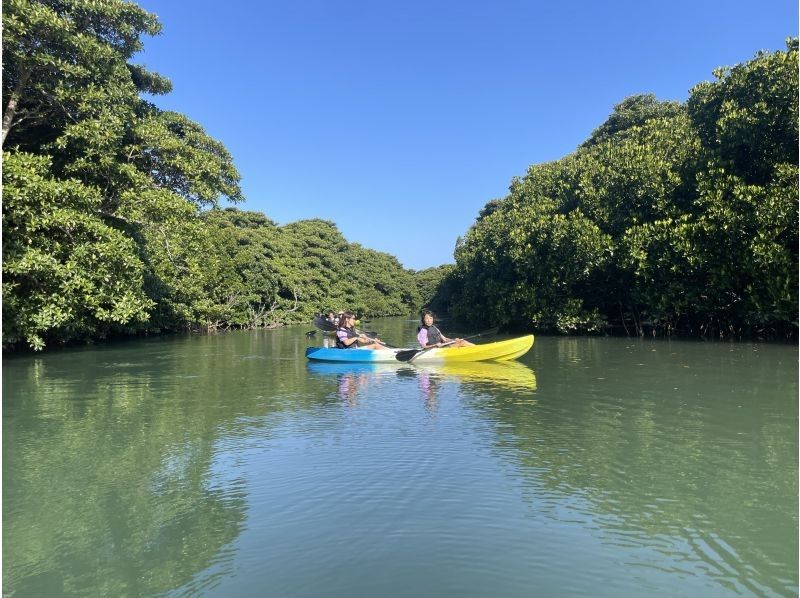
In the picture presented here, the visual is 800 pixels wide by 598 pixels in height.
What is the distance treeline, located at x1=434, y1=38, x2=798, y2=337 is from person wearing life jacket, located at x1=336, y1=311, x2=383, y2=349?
30.9 feet

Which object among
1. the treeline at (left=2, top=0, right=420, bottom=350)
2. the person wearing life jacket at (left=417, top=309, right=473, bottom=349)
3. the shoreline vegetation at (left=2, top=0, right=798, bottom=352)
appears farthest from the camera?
the person wearing life jacket at (left=417, top=309, right=473, bottom=349)

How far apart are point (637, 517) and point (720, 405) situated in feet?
15.4

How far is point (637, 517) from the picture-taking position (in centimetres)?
425

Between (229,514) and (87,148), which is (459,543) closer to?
(229,514)

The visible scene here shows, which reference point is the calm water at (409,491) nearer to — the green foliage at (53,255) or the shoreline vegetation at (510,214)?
the green foliage at (53,255)

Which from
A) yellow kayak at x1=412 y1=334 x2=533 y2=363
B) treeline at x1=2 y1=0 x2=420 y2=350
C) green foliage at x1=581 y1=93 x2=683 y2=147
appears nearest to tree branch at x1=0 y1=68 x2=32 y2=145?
treeline at x1=2 y1=0 x2=420 y2=350

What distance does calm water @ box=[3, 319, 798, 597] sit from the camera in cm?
349

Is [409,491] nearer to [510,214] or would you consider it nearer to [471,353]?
[471,353]

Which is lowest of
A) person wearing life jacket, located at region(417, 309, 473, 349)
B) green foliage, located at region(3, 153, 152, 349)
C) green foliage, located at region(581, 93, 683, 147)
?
person wearing life jacket, located at region(417, 309, 473, 349)

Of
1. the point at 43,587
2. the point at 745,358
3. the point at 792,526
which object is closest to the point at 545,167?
the point at 745,358

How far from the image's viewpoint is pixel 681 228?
53.7 feet

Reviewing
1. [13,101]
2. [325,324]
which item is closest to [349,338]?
[325,324]

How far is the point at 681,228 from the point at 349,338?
34.3 ft

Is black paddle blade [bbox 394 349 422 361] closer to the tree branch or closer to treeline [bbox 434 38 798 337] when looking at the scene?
treeline [bbox 434 38 798 337]
